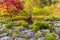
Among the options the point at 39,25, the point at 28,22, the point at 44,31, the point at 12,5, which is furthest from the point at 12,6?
the point at 44,31

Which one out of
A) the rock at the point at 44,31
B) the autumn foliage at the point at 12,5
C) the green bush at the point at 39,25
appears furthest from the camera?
the autumn foliage at the point at 12,5

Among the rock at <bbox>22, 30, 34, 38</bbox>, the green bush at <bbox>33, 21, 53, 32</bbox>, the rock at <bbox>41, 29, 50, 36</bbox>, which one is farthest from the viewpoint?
the green bush at <bbox>33, 21, 53, 32</bbox>

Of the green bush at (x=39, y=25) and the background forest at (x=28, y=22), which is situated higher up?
the green bush at (x=39, y=25)

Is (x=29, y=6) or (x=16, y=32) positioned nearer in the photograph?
(x=16, y=32)

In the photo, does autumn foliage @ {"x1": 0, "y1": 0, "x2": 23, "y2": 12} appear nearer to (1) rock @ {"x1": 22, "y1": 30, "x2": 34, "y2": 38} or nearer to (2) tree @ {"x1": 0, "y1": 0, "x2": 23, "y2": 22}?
(2) tree @ {"x1": 0, "y1": 0, "x2": 23, "y2": 22}

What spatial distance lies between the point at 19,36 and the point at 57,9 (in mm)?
12413

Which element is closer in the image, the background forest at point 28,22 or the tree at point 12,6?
the background forest at point 28,22

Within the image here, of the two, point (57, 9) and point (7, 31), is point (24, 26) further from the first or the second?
point (57, 9)

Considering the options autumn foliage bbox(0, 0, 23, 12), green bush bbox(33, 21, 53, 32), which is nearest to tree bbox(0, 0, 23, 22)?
autumn foliage bbox(0, 0, 23, 12)

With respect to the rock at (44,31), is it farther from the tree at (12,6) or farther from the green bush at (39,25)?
the tree at (12,6)

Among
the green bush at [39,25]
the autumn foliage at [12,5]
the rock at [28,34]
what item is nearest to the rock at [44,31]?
the green bush at [39,25]

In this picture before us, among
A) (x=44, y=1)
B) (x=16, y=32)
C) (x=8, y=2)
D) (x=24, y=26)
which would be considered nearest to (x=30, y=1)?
(x=44, y=1)

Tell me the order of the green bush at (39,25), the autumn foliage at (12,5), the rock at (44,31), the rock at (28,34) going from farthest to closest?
the autumn foliage at (12,5) < the green bush at (39,25) < the rock at (44,31) < the rock at (28,34)

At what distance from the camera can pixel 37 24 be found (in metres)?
12.1
